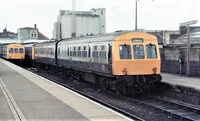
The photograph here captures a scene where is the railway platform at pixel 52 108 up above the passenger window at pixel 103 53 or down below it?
below

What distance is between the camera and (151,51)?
1980cm

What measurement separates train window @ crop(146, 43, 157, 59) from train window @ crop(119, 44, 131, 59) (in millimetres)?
981

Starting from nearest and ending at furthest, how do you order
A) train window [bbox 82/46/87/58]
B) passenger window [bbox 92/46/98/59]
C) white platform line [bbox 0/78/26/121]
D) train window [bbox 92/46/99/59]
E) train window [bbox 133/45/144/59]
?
white platform line [bbox 0/78/26/121] < train window [bbox 133/45/144/59] < train window [bbox 92/46/99/59] < passenger window [bbox 92/46/98/59] < train window [bbox 82/46/87/58]

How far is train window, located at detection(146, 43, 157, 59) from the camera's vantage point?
64.5 ft

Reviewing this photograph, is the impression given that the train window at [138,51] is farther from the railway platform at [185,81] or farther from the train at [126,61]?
the railway platform at [185,81]

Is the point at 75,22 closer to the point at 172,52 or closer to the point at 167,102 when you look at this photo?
the point at 172,52

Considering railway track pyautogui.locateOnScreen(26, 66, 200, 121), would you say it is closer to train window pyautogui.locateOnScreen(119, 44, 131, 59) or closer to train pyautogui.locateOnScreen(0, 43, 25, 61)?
train window pyautogui.locateOnScreen(119, 44, 131, 59)

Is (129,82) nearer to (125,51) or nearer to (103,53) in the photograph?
(125,51)

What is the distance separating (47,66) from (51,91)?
23.9m

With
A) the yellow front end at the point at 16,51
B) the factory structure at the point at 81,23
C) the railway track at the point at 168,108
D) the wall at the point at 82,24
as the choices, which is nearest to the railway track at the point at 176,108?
the railway track at the point at 168,108

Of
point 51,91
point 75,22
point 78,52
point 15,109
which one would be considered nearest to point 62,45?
point 78,52

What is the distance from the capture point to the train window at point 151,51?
19656mm

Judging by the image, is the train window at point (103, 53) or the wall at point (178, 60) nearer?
the train window at point (103, 53)

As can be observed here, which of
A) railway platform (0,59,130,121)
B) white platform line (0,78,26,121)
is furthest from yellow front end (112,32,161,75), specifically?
white platform line (0,78,26,121)
